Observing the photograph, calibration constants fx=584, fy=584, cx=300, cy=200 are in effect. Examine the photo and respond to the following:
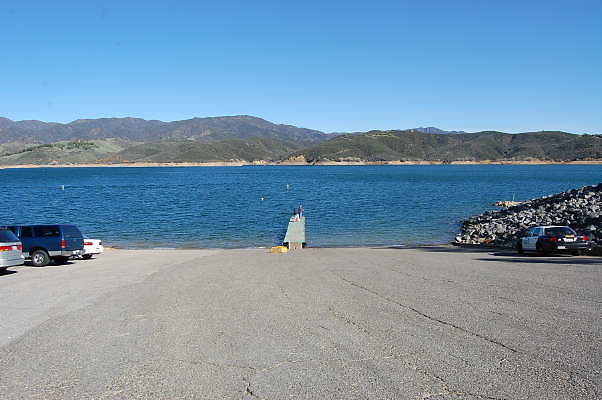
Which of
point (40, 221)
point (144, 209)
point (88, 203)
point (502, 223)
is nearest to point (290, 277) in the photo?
point (502, 223)

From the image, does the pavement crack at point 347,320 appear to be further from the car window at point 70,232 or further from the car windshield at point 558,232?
the car windshield at point 558,232

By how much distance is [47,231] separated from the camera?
870 inches

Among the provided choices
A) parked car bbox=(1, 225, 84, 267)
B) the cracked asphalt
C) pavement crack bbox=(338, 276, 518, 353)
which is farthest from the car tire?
pavement crack bbox=(338, 276, 518, 353)

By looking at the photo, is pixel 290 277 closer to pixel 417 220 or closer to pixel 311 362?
pixel 311 362

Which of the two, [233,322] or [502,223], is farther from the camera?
[502,223]

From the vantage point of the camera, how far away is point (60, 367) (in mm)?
7480

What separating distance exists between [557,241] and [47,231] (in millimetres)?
19716

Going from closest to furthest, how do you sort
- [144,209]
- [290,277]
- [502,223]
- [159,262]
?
1. [290,277]
2. [159,262]
3. [502,223]
4. [144,209]

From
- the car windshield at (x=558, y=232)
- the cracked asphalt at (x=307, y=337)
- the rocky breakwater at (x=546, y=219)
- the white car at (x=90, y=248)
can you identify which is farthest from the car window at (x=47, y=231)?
the rocky breakwater at (x=546, y=219)

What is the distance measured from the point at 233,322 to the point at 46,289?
23.1 feet

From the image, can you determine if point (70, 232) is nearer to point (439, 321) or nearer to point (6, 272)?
point (6, 272)

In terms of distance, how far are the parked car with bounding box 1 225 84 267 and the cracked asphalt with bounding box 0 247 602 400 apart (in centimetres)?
597

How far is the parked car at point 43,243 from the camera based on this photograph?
71.5ft

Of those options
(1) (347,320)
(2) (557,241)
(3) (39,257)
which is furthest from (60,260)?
(2) (557,241)
